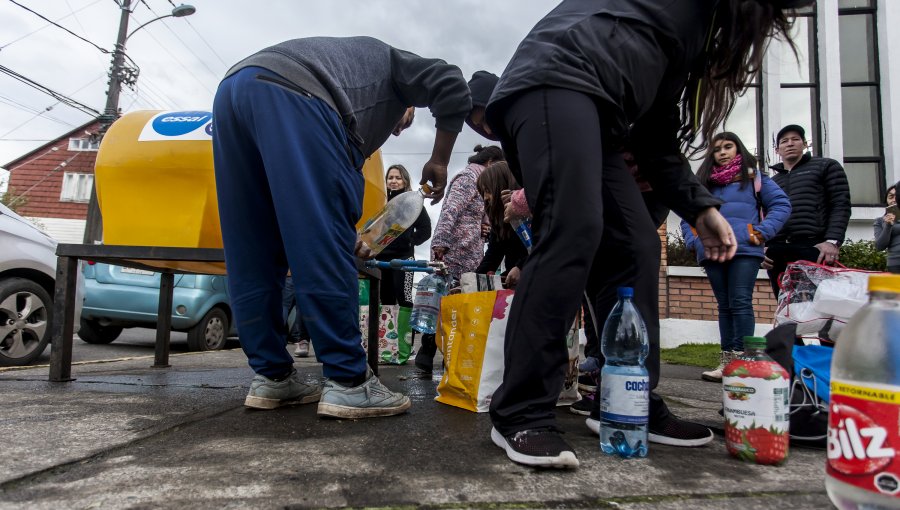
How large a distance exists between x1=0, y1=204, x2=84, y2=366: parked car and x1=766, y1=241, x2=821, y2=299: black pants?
16.3 ft

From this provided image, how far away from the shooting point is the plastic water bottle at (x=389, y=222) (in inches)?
112

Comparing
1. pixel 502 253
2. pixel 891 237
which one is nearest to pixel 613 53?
pixel 502 253

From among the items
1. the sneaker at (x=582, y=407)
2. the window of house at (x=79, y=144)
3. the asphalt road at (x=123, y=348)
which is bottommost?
the asphalt road at (x=123, y=348)

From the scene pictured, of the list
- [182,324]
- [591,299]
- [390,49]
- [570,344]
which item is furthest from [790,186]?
[182,324]

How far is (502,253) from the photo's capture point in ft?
12.0

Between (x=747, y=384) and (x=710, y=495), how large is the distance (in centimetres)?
46

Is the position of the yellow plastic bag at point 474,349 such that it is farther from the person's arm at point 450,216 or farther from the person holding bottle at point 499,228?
the person's arm at point 450,216

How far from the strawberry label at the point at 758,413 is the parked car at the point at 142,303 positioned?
5795 millimetres

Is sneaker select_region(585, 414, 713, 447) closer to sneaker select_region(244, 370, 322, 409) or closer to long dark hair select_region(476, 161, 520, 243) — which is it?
sneaker select_region(244, 370, 322, 409)

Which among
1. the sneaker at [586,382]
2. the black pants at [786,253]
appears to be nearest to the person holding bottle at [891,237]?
the black pants at [786,253]

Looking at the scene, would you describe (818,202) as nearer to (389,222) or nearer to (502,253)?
(502,253)

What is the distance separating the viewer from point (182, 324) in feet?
20.1

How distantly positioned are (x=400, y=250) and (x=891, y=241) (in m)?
4.12

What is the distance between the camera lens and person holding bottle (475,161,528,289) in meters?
3.40
